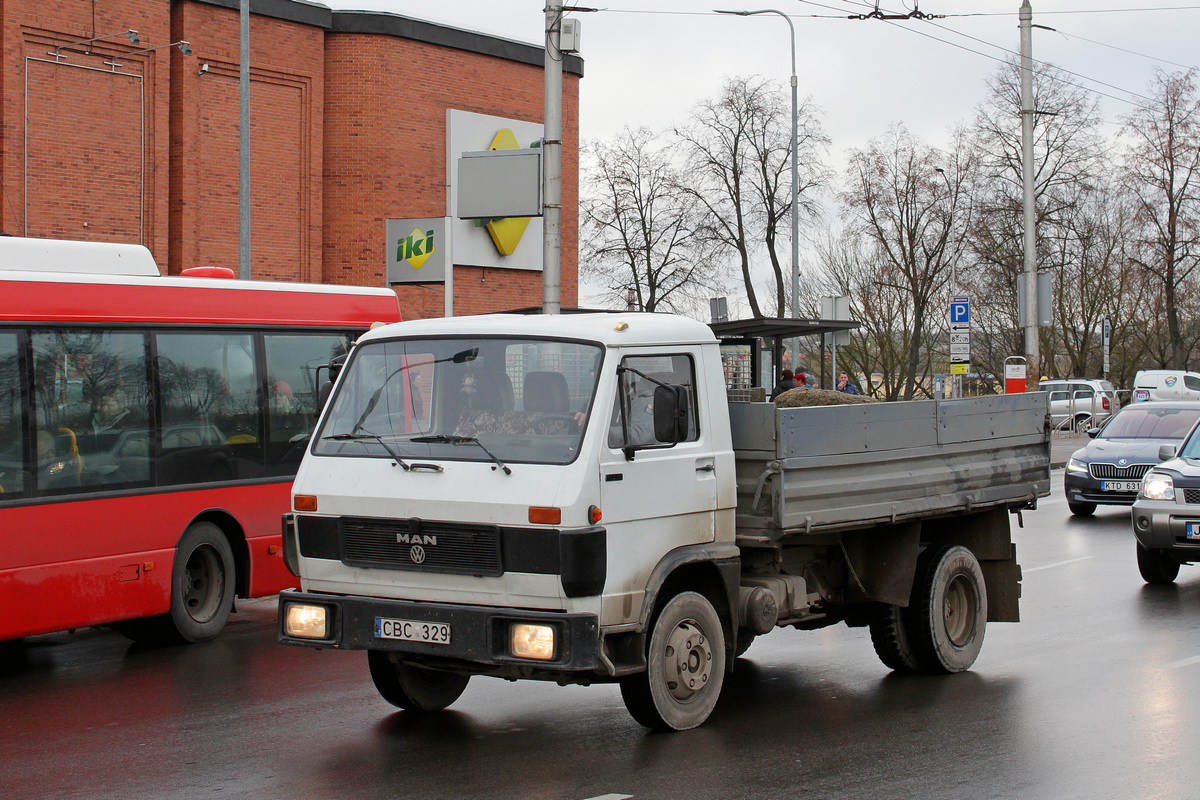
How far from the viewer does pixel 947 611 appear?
28.9 feet

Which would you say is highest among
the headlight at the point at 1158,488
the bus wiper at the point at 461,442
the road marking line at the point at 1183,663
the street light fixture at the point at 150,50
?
the street light fixture at the point at 150,50

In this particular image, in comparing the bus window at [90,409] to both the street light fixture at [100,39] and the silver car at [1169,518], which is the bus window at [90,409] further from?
the street light fixture at [100,39]

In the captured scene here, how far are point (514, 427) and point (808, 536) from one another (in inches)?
81.0

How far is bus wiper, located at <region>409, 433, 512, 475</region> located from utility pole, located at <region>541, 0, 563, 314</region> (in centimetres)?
922

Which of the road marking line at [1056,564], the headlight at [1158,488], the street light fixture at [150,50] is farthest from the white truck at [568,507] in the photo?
the street light fixture at [150,50]

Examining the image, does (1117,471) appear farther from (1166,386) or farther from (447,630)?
(1166,386)

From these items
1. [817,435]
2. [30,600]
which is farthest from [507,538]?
[30,600]

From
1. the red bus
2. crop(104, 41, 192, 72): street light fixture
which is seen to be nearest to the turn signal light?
the red bus

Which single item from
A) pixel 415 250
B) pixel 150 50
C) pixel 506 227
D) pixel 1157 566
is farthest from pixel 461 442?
pixel 506 227

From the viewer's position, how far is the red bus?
879 centimetres

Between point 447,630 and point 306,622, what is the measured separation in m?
0.86

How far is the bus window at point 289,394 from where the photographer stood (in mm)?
10766

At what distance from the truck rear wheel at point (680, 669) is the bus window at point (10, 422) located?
4479mm

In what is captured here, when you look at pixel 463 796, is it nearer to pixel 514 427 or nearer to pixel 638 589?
pixel 638 589
